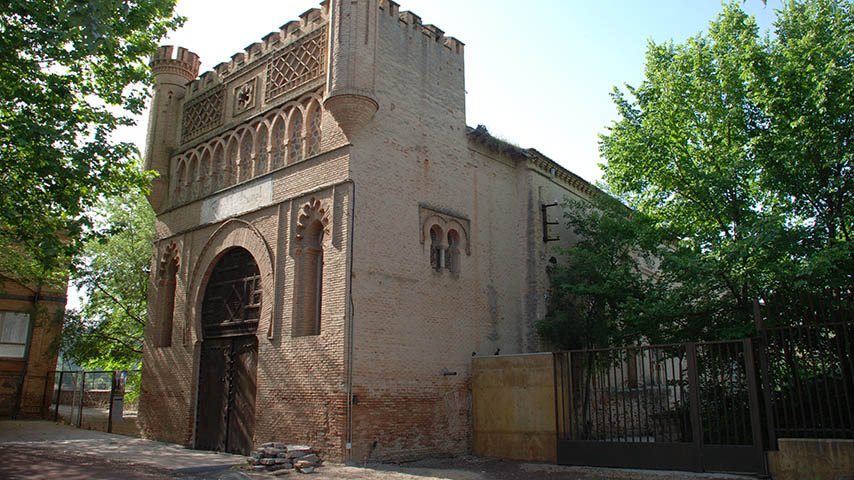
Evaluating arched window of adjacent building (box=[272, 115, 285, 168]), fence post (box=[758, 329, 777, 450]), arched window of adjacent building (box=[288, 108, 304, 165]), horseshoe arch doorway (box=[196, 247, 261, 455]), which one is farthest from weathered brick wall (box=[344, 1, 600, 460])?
fence post (box=[758, 329, 777, 450])

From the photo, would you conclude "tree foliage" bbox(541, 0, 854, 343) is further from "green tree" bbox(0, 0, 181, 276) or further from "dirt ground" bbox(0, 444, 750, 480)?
"green tree" bbox(0, 0, 181, 276)

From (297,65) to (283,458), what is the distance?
355 inches

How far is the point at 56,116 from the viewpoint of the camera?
12.5 m

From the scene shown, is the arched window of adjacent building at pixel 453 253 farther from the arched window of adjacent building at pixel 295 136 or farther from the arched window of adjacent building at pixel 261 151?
the arched window of adjacent building at pixel 261 151

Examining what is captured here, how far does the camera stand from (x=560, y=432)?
1295 centimetres

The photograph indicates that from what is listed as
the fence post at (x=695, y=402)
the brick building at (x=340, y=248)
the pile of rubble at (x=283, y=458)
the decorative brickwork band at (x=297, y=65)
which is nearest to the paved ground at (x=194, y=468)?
the pile of rubble at (x=283, y=458)

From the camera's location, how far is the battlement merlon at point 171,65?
64.5ft

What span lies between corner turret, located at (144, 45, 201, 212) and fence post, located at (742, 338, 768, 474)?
1584 centimetres

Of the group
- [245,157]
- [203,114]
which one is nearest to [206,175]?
[245,157]

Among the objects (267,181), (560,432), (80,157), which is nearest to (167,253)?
(267,181)

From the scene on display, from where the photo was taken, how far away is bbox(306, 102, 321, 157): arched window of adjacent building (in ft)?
47.7

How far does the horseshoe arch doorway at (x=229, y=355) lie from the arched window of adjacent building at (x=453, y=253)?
458 cm

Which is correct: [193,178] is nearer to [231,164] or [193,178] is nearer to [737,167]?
[231,164]

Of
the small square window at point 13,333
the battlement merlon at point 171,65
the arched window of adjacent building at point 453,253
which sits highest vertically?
the battlement merlon at point 171,65
